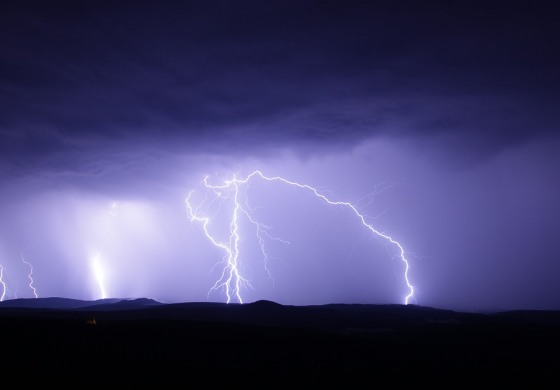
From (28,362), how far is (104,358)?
192 cm

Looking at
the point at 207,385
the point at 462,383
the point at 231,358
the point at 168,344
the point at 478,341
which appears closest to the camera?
Result: the point at 207,385

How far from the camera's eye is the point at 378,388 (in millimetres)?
11070

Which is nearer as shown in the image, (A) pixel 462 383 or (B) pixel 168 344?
(A) pixel 462 383

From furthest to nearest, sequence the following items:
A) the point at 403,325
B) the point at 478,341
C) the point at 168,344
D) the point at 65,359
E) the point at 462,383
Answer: the point at 403,325, the point at 478,341, the point at 168,344, the point at 65,359, the point at 462,383

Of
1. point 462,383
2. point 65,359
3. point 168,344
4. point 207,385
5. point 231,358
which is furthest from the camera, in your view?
point 168,344

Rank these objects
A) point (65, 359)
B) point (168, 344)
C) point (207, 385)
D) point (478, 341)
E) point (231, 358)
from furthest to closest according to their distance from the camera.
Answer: point (478, 341) < point (168, 344) < point (231, 358) < point (65, 359) < point (207, 385)

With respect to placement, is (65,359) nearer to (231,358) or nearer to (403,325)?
(231,358)

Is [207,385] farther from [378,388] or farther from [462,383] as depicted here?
[462,383]

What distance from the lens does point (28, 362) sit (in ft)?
39.2

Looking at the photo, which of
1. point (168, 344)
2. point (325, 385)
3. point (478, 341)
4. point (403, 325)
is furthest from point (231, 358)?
point (403, 325)

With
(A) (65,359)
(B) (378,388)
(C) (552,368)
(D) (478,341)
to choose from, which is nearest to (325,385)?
(B) (378,388)

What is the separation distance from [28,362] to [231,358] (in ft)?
17.9

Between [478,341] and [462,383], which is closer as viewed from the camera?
[462,383]

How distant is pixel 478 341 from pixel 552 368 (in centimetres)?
550
